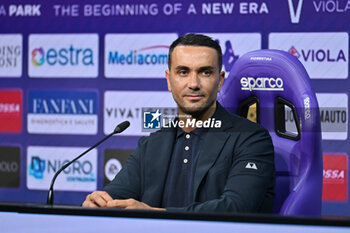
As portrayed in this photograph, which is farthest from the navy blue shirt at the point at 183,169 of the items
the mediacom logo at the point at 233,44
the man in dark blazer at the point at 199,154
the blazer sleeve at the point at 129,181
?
the mediacom logo at the point at 233,44

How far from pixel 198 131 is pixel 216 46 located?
0.30 meters

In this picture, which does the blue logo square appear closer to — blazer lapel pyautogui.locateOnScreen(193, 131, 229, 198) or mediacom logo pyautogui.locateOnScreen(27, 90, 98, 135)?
blazer lapel pyautogui.locateOnScreen(193, 131, 229, 198)

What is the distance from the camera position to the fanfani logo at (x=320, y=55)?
6.40 feet

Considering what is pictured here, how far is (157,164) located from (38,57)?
0.91 m

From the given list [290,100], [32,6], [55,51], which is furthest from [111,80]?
[290,100]

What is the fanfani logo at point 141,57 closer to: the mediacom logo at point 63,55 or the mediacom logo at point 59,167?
the mediacom logo at point 63,55

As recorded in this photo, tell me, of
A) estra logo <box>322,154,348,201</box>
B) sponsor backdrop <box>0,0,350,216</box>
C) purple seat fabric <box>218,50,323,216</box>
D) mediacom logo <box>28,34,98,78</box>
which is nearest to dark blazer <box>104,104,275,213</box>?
purple seat fabric <box>218,50,323,216</box>

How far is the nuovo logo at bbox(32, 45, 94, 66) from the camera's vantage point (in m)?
2.12

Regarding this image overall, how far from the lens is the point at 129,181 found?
161 centimetres

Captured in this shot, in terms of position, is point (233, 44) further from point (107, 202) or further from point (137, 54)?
point (107, 202)

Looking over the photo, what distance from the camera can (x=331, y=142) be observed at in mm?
1932

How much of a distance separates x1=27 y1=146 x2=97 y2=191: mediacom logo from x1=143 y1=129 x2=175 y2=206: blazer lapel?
1.80 feet

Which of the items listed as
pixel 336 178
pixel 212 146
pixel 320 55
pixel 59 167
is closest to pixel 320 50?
pixel 320 55

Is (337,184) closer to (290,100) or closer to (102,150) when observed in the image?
(290,100)
